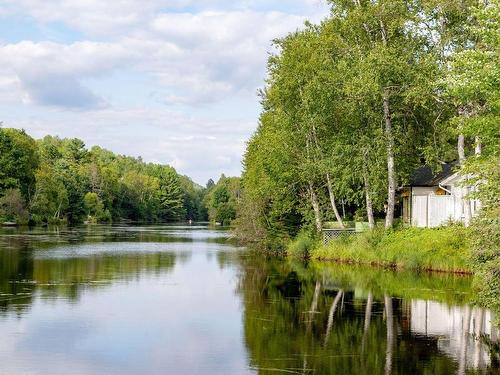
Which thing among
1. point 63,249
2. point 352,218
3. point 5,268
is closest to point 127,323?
point 5,268

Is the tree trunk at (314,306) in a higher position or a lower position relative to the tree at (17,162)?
lower

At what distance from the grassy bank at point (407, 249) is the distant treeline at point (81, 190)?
61837 millimetres

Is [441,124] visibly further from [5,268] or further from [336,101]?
[5,268]

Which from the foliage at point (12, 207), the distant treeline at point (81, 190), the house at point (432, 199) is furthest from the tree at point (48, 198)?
the house at point (432, 199)

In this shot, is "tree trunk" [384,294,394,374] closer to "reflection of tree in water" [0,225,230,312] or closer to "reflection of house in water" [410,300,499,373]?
"reflection of house in water" [410,300,499,373]

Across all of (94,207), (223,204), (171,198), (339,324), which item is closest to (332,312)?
(339,324)

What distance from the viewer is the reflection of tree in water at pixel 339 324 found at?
14.7 metres

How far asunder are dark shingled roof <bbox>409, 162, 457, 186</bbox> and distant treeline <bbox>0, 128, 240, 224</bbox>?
6003 centimetres

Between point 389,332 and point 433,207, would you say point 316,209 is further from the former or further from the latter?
point 389,332

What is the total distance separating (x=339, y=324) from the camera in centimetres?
1941

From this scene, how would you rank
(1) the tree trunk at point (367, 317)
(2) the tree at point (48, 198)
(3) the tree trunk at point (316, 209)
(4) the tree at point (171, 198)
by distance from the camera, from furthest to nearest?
1. (4) the tree at point (171, 198)
2. (2) the tree at point (48, 198)
3. (3) the tree trunk at point (316, 209)
4. (1) the tree trunk at point (367, 317)

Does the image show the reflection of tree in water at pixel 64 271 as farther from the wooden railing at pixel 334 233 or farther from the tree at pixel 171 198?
the tree at pixel 171 198

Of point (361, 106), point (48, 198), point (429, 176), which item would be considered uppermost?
point (361, 106)

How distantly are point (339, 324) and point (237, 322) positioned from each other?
2.92m
